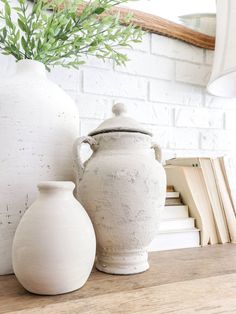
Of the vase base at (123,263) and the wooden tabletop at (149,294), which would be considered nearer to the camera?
the wooden tabletop at (149,294)

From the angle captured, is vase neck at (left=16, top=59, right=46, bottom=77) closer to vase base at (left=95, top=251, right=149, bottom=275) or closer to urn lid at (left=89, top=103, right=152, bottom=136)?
urn lid at (left=89, top=103, right=152, bottom=136)

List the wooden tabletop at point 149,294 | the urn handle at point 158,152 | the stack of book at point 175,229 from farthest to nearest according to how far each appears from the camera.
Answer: the stack of book at point 175,229 → the urn handle at point 158,152 → the wooden tabletop at point 149,294

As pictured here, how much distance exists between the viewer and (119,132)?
24.5 inches

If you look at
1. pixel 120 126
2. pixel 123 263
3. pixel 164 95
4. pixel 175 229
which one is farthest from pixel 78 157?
pixel 164 95


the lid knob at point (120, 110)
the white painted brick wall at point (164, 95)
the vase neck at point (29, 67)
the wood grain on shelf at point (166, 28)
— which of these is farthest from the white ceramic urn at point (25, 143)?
the wood grain on shelf at point (166, 28)

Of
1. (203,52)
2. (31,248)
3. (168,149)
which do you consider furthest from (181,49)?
(31,248)

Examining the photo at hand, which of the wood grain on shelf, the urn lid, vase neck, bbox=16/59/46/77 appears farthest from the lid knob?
the wood grain on shelf

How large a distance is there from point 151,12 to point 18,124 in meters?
0.64

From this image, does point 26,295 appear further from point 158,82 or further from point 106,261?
point 158,82

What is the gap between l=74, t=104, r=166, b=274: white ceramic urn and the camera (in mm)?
576

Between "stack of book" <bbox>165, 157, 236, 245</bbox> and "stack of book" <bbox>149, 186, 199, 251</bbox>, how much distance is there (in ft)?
0.07

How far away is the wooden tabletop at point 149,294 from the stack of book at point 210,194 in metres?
0.20

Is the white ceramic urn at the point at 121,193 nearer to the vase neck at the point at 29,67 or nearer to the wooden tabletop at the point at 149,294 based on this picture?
the wooden tabletop at the point at 149,294

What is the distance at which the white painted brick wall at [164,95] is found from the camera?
96 cm
